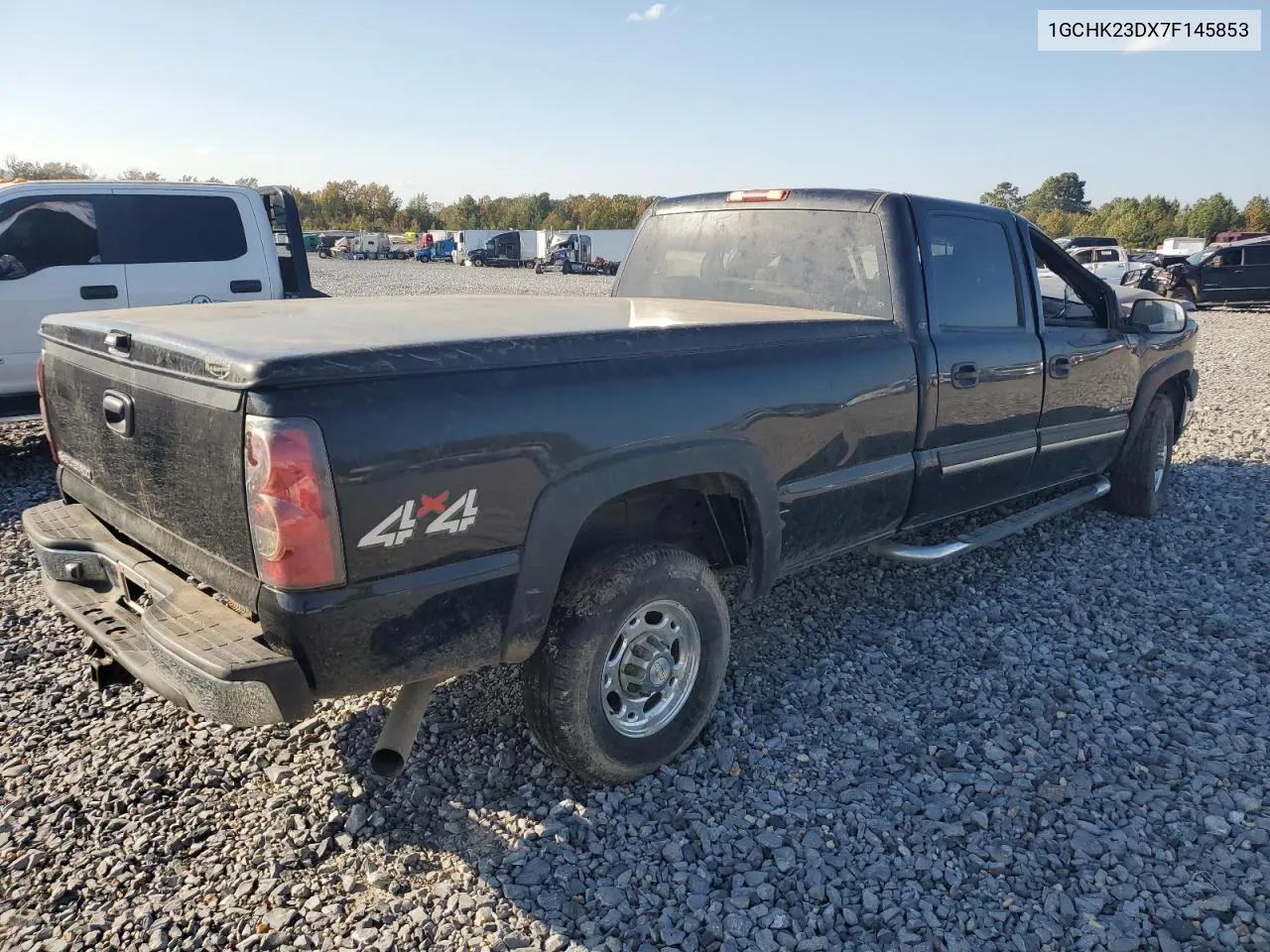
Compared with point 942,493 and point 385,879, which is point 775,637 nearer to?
point 942,493

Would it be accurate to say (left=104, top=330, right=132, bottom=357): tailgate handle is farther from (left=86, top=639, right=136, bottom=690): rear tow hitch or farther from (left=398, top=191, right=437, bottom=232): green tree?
(left=398, top=191, right=437, bottom=232): green tree

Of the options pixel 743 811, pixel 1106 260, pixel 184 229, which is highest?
pixel 184 229

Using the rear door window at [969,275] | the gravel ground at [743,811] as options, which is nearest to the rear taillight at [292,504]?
the gravel ground at [743,811]

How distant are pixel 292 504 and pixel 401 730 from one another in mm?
832

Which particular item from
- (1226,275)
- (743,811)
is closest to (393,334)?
(743,811)

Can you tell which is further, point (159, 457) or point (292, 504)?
point (159, 457)

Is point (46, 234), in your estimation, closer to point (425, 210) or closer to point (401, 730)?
point (401, 730)

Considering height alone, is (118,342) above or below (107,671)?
above

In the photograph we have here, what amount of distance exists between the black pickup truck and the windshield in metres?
0.02

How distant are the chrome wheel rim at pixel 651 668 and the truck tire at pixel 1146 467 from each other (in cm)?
386

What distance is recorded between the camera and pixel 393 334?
8.41 feet

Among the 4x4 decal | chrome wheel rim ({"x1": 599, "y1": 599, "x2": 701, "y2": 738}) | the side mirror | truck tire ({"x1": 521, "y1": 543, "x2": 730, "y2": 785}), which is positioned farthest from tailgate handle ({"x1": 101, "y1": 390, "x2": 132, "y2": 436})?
the side mirror

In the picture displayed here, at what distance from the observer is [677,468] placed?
9.28 feet

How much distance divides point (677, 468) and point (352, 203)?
11359 cm
